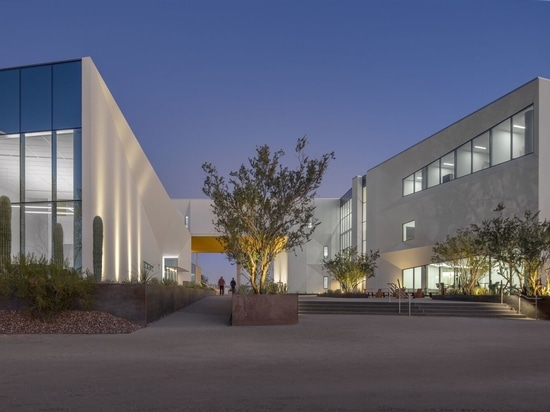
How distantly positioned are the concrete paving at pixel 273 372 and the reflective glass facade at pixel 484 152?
18.1m

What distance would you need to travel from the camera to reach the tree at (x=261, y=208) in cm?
1611

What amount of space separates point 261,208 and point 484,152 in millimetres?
20872

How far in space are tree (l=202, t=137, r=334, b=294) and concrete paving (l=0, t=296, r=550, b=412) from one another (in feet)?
10.9

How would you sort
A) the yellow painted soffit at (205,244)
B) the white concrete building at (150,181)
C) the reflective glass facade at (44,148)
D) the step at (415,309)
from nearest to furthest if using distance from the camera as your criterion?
the reflective glass facade at (44,148), the white concrete building at (150,181), the step at (415,309), the yellow painted soffit at (205,244)

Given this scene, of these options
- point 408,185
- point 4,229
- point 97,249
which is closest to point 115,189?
point 97,249

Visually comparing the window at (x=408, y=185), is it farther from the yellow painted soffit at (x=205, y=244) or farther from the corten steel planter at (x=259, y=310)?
the corten steel planter at (x=259, y=310)

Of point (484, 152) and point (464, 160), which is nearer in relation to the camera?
point (484, 152)

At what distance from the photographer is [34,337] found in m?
12.3

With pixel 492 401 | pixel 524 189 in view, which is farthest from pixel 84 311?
pixel 524 189

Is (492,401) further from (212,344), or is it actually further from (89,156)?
(89,156)

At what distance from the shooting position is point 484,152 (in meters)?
32.6

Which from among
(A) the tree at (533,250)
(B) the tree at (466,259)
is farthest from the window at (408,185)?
(A) the tree at (533,250)

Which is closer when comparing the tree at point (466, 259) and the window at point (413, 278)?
the tree at point (466, 259)

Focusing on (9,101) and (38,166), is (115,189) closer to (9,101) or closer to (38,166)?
(38,166)
